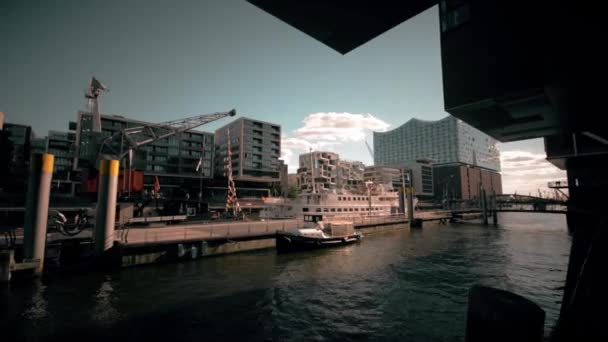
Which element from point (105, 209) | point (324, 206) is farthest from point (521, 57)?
point (324, 206)

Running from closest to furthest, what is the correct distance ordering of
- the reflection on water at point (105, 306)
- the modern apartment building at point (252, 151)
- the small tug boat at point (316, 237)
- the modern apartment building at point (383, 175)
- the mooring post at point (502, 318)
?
1. the mooring post at point (502, 318)
2. the reflection on water at point (105, 306)
3. the small tug boat at point (316, 237)
4. the modern apartment building at point (252, 151)
5. the modern apartment building at point (383, 175)

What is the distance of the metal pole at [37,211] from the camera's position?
1822 cm

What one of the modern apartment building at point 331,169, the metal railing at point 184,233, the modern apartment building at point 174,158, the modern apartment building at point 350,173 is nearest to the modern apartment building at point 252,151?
the modern apartment building at point 174,158

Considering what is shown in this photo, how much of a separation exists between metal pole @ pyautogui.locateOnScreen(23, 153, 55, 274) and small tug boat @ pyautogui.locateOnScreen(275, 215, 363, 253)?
20120 mm

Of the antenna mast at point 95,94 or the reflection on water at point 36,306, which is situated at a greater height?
the antenna mast at point 95,94

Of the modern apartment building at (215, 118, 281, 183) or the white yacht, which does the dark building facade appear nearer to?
the white yacht

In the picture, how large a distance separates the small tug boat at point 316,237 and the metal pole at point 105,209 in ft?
53.3

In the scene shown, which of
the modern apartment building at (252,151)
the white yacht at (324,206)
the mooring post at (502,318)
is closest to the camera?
the mooring post at (502,318)

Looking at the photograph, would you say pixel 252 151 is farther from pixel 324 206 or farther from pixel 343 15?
pixel 343 15

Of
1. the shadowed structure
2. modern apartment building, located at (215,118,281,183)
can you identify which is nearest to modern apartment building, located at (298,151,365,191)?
modern apartment building, located at (215,118,281,183)

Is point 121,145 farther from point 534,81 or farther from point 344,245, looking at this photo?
point 534,81

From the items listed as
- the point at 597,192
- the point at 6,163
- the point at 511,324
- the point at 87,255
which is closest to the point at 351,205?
the point at 597,192

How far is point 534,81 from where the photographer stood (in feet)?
40.7

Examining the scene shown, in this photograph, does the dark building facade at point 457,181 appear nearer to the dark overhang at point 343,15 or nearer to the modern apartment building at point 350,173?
the modern apartment building at point 350,173
